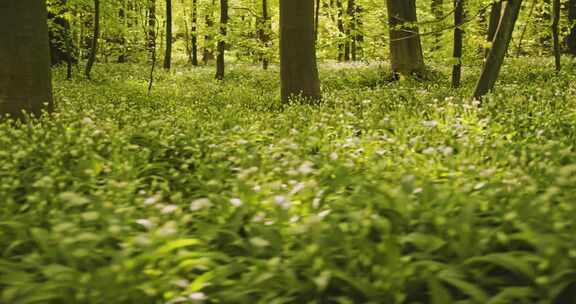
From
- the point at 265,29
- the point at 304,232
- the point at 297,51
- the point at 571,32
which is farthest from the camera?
the point at 571,32

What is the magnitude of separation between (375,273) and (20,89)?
645 cm

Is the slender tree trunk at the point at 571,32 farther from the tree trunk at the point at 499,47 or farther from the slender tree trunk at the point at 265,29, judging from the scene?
the tree trunk at the point at 499,47

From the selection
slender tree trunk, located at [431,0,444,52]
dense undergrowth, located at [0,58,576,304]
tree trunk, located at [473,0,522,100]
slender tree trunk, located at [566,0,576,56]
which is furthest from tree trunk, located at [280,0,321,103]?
slender tree trunk, located at [566,0,576,56]

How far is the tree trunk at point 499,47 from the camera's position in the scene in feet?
25.0

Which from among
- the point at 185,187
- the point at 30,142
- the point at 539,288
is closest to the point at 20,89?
the point at 30,142

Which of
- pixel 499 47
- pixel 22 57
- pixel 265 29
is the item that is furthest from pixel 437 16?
pixel 22 57

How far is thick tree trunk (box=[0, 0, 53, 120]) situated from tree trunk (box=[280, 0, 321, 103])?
4479 millimetres

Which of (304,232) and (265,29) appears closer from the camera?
(304,232)

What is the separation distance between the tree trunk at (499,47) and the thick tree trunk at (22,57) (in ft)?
22.4

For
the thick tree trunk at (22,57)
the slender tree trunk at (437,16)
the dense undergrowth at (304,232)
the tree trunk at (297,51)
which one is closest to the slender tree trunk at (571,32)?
the slender tree trunk at (437,16)

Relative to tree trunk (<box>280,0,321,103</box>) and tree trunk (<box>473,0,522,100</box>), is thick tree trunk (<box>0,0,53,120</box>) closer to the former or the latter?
tree trunk (<box>280,0,321,103</box>)

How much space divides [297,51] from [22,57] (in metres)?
5.03

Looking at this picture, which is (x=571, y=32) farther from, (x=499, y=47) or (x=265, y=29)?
(x=499, y=47)

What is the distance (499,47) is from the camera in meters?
7.86
